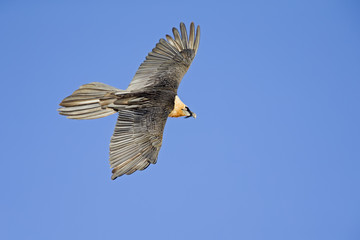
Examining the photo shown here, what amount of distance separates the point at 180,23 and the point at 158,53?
1.10m

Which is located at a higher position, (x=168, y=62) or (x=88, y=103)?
(x=168, y=62)

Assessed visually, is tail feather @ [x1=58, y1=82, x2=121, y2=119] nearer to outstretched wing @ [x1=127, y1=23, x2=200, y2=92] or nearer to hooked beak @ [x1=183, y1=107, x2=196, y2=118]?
outstretched wing @ [x1=127, y1=23, x2=200, y2=92]

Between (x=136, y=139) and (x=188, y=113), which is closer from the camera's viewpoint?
(x=136, y=139)

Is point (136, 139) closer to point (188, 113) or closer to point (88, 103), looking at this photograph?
point (88, 103)

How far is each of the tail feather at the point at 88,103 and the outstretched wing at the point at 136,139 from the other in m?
0.55

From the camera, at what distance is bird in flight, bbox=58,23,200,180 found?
9.32 meters

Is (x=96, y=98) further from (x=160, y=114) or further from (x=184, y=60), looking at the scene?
(x=184, y=60)

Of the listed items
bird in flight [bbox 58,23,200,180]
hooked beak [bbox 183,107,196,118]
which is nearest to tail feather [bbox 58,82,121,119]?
bird in flight [bbox 58,23,200,180]

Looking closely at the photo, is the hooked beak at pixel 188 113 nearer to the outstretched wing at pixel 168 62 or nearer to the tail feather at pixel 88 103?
the outstretched wing at pixel 168 62

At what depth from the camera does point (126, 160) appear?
916 centimetres

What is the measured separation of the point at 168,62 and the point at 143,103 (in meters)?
1.83

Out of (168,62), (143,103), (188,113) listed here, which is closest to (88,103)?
(143,103)

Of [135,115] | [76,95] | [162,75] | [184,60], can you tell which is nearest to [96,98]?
[76,95]

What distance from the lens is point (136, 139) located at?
9.51m
